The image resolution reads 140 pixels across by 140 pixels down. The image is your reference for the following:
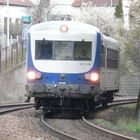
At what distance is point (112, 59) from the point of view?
1008 inches

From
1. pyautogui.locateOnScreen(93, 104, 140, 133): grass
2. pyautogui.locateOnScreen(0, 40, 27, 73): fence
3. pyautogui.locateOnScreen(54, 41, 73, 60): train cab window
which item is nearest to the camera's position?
pyautogui.locateOnScreen(93, 104, 140, 133): grass

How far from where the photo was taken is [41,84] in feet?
69.3

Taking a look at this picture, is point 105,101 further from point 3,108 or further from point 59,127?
point 59,127

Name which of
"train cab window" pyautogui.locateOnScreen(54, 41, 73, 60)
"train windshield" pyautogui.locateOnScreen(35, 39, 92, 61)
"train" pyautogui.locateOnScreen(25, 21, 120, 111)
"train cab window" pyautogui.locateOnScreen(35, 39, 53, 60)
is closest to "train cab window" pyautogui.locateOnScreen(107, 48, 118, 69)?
"train" pyautogui.locateOnScreen(25, 21, 120, 111)

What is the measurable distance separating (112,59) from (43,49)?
4902 millimetres

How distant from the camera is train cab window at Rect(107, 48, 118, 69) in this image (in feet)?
80.0

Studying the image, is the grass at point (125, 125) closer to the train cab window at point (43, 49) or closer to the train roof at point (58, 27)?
the train cab window at point (43, 49)

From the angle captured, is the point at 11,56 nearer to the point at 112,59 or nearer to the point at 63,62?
the point at 112,59

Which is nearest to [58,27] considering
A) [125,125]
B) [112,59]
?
[125,125]

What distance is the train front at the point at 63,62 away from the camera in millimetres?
21094

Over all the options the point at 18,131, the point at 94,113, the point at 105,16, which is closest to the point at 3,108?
the point at 94,113

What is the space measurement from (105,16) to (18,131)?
3957 cm

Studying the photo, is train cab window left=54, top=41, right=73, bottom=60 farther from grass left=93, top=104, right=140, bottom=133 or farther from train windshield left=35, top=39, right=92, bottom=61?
grass left=93, top=104, right=140, bottom=133

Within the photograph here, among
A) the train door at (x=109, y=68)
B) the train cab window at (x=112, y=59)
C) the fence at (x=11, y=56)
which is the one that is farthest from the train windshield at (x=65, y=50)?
the fence at (x=11, y=56)
